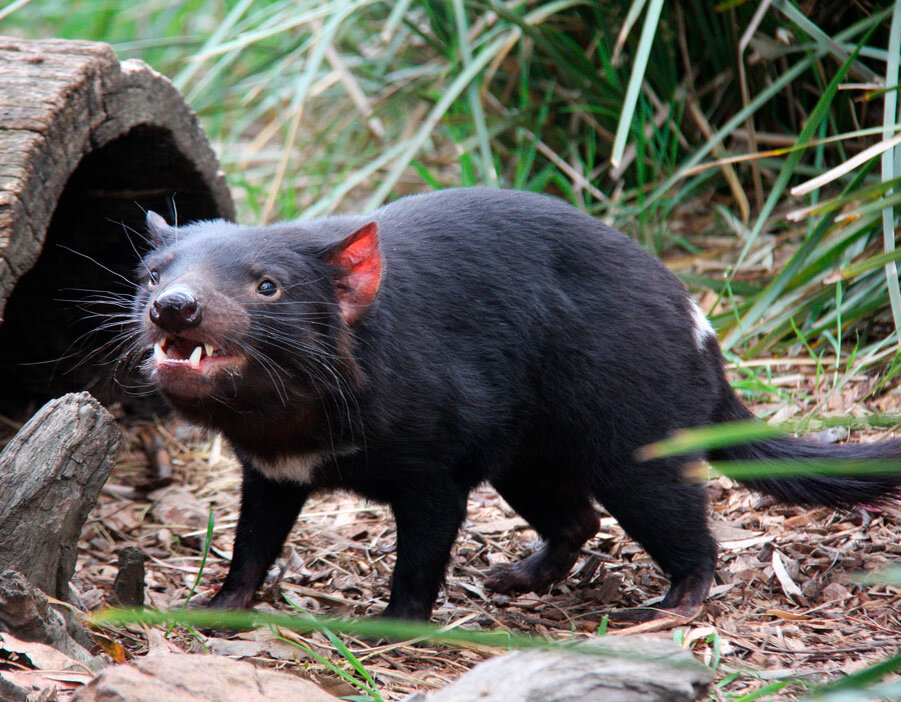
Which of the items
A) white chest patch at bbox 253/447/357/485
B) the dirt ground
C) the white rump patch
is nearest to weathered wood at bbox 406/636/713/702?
the dirt ground

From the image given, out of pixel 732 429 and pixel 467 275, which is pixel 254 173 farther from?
pixel 732 429

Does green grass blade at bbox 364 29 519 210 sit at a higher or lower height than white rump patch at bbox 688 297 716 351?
higher

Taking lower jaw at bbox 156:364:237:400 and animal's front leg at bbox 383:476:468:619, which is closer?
lower jaw at bbox 156:364:237:400

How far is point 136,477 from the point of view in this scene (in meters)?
4.15

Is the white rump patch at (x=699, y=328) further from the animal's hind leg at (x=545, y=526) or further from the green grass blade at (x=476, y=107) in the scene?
the green grass blade at (x=476, y=107)

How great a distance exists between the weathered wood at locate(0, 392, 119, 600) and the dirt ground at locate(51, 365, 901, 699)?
34 centimetres

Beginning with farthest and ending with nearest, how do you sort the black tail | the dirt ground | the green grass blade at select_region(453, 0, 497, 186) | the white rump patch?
1. the green grass blade at select_region(453, 0, 497, 186)
2. the white rump patch
3. the black tail
4. the dirt ground

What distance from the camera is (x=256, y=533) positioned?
3033 mm

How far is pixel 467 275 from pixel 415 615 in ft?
3.15

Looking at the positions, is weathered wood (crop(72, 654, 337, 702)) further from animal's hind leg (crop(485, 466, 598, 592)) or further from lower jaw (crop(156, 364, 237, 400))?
animal's hind leg (crop(485, 466, 598, 592))

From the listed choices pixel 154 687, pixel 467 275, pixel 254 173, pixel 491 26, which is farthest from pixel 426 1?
pixel 154 687

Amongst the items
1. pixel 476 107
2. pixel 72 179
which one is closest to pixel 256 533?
pixel 72 179

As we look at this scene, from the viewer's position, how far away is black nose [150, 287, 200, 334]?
227 centimetres

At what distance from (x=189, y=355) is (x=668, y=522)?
4.72ft
